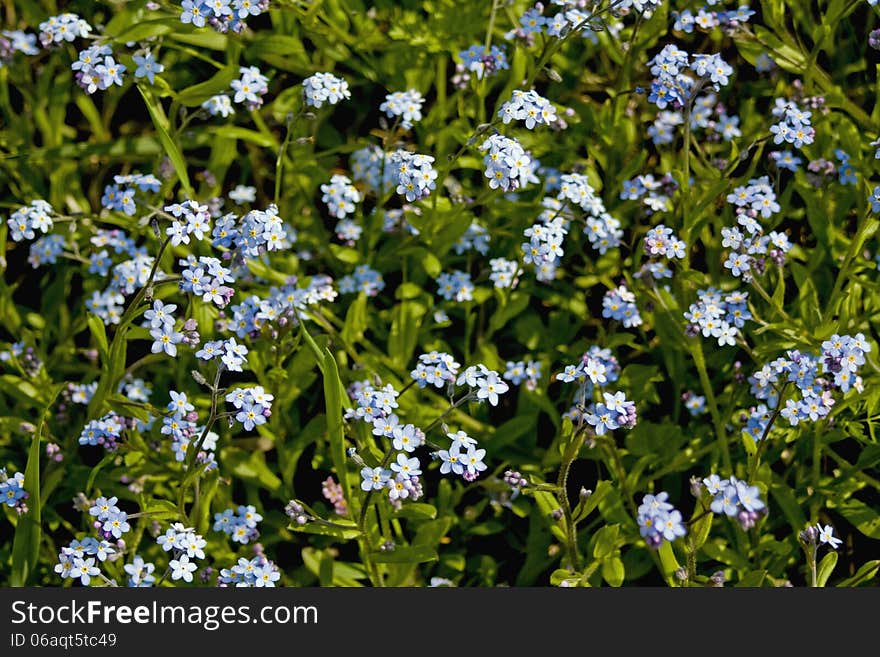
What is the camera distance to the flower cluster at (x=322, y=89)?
4.86 m

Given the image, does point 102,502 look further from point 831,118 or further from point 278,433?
point 831,118

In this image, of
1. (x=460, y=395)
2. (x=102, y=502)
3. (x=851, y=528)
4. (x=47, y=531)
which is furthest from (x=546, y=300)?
(x=47, y=531)

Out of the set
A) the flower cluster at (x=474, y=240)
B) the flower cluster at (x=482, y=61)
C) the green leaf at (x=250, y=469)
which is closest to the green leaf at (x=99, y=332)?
the green leaf at (x=250, y=469)

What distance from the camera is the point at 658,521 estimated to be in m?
3.73

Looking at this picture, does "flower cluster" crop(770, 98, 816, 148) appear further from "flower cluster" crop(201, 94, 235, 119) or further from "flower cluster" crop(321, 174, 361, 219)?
"flower cluster" crop(201, 94, 235, 119)

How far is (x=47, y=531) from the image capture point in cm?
533

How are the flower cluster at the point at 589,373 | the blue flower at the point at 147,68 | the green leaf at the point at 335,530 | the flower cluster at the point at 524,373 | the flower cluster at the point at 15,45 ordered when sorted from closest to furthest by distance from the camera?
1. the flower cluster at the point at 589,373
2. the green leaf at the point at 335,530
3. the blue flower at the point at 147,68
4. the flower cluster at the point at 524,373
5. the flower cluster at the point at 15,45

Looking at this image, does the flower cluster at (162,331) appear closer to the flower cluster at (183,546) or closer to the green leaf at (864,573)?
the flower cluster at (183,546)

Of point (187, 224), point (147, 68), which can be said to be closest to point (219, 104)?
point (147, 68)

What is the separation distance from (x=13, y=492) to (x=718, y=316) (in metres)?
3.38

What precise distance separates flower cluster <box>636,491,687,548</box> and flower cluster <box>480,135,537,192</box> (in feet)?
4.80

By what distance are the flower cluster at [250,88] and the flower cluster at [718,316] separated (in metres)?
2.29

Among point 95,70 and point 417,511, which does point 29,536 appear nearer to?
point 417,511

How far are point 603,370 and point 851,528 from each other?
180 centimetres
